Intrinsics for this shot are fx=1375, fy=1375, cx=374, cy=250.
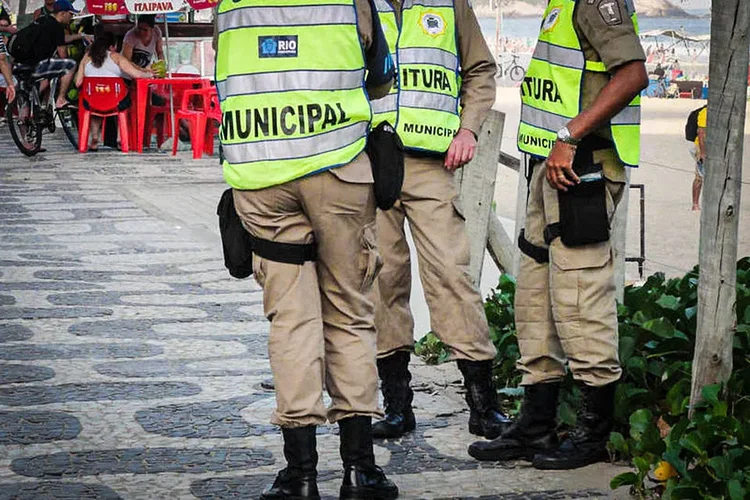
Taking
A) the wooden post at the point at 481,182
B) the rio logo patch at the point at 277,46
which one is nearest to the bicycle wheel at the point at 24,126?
the wooden post at the point at 481,182

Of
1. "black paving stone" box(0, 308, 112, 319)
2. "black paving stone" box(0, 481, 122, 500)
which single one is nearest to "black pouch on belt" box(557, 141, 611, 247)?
"black paving stone" box(0, 481, 122, 500)

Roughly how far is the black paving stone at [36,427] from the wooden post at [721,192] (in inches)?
87.3

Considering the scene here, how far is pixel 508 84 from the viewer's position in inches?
1747

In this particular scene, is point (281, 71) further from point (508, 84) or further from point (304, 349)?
point (508, 84)

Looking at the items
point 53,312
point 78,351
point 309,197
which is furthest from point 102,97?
point 309,197

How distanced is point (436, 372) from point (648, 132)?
15.7 meters

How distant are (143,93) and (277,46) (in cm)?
1267

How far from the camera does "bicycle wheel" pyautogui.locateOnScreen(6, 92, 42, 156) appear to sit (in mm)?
15578

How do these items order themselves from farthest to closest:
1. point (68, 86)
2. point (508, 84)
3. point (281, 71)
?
point (508, 84)
point (68, 86)
point (281, 71)

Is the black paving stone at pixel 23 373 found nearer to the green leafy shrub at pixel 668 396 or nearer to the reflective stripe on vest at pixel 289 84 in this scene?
the green leafy shrub at pixel 668 396

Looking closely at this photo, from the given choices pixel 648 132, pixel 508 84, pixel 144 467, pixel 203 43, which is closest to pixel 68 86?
pixel 203 43

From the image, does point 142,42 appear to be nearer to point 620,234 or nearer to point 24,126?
point 24,126

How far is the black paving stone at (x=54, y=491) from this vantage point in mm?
4188

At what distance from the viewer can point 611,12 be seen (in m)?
4.31
